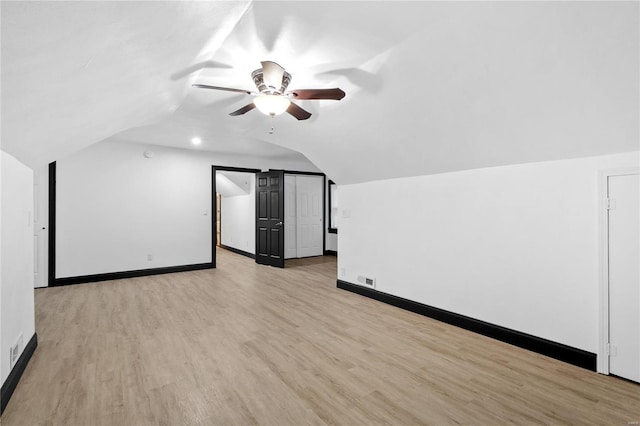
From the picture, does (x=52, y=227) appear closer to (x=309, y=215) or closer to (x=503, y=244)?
(x=309, y=215)

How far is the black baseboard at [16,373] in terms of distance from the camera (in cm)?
195

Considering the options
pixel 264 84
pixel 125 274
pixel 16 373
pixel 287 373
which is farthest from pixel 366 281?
pixel 125 274

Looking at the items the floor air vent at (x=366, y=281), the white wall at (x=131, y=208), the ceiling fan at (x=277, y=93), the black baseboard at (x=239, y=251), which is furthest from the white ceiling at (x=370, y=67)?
the black baseboard at (x=239, y=251)

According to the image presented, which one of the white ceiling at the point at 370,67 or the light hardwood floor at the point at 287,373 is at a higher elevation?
the white ceiling at the point at 370,67

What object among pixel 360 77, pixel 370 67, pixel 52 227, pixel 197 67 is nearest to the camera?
pixel 197 67

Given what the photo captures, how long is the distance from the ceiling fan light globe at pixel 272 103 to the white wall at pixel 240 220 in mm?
5448

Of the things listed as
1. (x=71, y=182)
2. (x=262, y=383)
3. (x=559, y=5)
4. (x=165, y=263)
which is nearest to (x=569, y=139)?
(x=559, y=5)

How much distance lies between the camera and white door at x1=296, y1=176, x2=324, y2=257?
8.19 m

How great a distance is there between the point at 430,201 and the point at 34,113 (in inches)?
142

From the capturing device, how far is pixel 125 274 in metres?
5.68

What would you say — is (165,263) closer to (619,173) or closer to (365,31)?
(365,31)

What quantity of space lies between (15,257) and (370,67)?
10.4ft

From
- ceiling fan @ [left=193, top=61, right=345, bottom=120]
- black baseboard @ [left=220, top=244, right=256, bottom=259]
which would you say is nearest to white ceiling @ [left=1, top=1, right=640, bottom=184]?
ceiling fan @ [left=193, top=61, right=345, bottom=120]

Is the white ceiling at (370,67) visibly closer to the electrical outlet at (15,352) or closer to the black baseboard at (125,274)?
the electrical outlet at (15,352)
